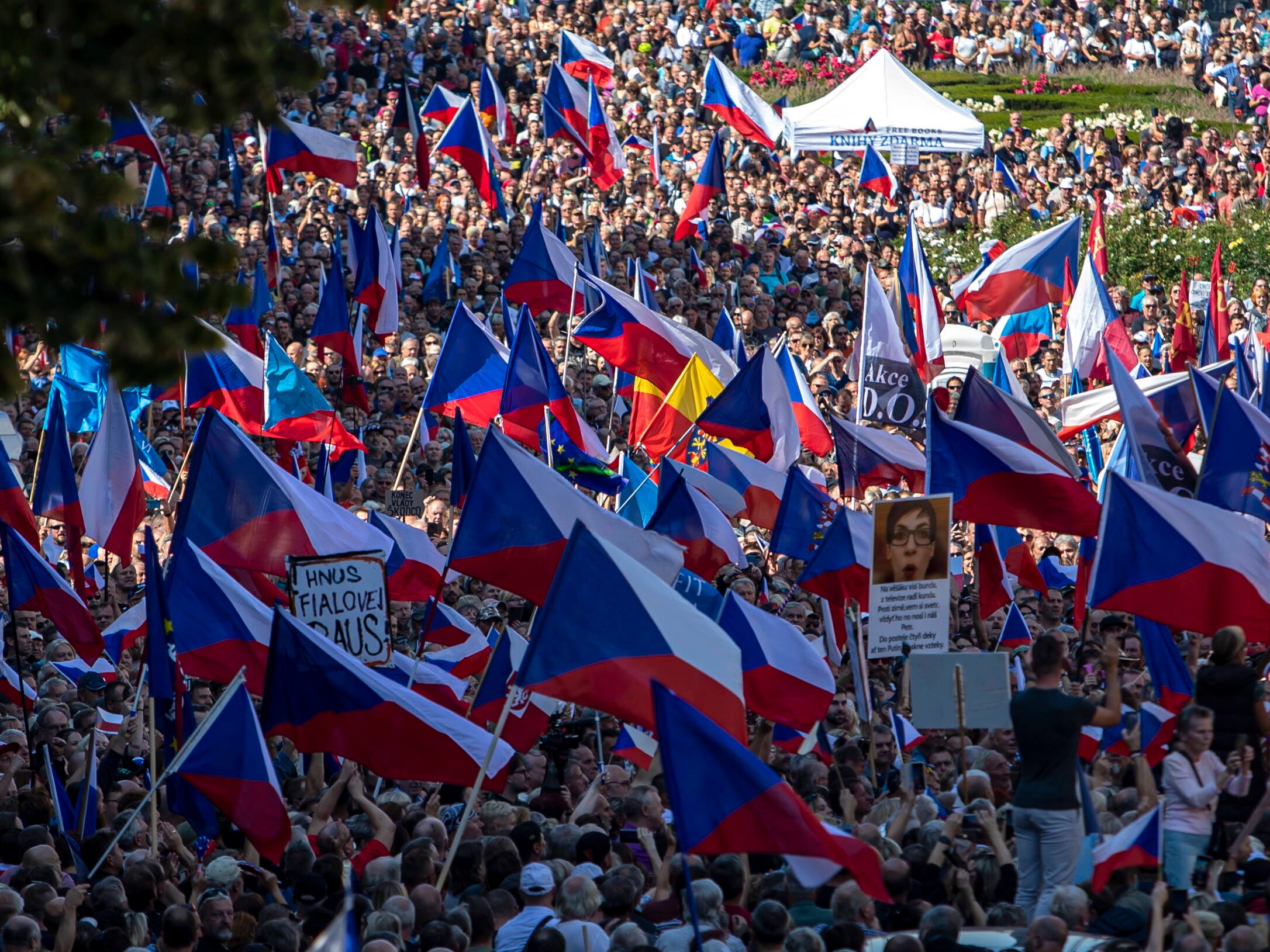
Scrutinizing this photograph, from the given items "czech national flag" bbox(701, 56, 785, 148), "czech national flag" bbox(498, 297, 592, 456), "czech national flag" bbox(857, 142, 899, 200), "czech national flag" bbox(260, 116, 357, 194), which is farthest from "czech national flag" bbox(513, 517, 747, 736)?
"czech national flag" bbox(701, 56, 785, 148)

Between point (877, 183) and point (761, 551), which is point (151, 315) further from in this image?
point (877, 183)

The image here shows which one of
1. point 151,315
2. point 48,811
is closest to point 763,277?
point 48,811

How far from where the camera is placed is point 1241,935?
6.65 m

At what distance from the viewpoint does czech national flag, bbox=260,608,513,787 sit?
940 centimetres

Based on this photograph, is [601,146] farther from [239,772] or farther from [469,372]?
[239,772]

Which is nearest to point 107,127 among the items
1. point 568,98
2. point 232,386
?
point 232,386

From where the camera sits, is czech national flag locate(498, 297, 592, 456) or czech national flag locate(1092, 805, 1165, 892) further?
czech national flag locate(498, 297, 592, 456)

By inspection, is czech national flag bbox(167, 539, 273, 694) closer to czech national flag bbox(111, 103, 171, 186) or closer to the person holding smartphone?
the person holding smartphone

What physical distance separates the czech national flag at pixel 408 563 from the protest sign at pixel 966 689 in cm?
503

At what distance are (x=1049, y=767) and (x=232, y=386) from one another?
34.4 ft

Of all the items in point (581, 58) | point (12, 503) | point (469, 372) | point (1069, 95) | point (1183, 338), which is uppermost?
point (581, 58)

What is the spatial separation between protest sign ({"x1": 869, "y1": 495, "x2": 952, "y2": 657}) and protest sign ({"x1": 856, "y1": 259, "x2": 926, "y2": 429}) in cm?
459

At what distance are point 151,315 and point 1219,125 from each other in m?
30.5

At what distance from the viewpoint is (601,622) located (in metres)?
8.95
